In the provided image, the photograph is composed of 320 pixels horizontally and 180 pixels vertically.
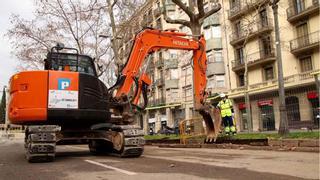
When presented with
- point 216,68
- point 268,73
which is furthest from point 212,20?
point 268,73

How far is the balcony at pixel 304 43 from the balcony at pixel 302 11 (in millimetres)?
1663

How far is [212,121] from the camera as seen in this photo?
15.1m

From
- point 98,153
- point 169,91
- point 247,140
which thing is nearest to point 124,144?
point 98,153

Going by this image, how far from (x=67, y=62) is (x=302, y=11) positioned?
1055 inches

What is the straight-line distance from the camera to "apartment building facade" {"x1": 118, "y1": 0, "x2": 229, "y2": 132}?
147 ft

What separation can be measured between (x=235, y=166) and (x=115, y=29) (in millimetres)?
22502

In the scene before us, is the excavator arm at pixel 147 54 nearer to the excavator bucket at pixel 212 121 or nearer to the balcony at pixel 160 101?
the excavator bucket at pixel 212 121

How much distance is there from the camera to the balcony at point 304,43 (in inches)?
1314

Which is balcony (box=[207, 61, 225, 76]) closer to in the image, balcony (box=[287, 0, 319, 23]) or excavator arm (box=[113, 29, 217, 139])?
balcony (box=[287, 0, 319, 23])

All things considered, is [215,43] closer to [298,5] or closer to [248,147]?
[298,5]

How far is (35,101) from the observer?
34.0 feet

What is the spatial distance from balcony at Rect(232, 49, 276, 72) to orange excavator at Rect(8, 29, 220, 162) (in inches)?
972

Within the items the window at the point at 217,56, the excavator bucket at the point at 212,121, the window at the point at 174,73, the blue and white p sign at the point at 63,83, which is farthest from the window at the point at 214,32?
the blue and white p sign at the point at 63,83

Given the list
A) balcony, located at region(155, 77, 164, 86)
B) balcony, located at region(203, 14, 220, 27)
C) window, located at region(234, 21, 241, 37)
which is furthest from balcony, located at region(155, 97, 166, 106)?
window, located at region(234, 21, 241, 37)
